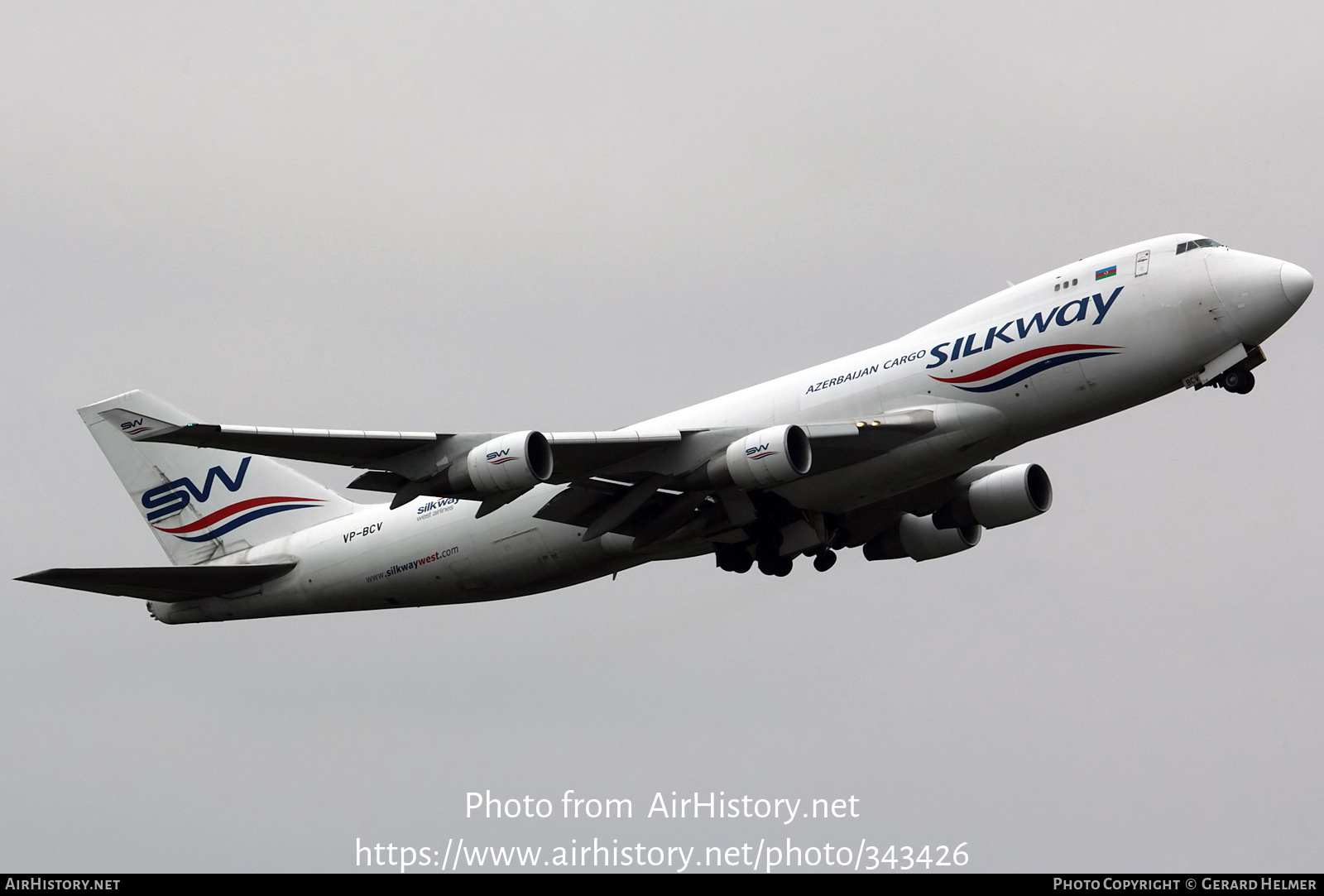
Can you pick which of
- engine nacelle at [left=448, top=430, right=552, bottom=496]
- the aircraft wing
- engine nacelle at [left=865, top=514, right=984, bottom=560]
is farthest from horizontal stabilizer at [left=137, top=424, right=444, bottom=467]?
A: engine nacelle at [left=865, top=514, right=984, bottom=560]

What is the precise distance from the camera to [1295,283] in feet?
96.0

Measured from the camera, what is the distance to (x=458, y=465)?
30312mm

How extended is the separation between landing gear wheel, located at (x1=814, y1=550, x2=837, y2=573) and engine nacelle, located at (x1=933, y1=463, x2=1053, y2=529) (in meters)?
3.18

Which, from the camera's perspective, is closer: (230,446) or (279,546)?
(230,446)

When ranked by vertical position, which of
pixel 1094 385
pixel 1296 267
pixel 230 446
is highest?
pixel 1296 267

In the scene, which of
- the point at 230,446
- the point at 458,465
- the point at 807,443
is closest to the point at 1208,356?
the point at 807,443

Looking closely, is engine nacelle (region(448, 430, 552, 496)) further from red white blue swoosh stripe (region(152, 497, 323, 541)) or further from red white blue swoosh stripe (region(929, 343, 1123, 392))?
red white blue swoosh stripe (region(152, 497, 323, 541))

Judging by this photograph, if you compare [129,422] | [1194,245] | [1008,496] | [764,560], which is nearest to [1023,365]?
[1194,245]

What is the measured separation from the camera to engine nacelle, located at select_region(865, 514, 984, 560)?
3781 cm

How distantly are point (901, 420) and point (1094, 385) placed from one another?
12.0ft

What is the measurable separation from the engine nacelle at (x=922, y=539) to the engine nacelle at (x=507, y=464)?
446 inches

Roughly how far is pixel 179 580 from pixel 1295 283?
25504mm

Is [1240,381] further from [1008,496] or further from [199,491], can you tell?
[199,491]

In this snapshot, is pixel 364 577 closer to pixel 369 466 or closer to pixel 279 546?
pixel 279 546
